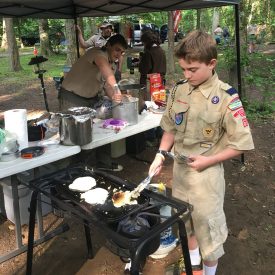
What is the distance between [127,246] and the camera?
4.49ft

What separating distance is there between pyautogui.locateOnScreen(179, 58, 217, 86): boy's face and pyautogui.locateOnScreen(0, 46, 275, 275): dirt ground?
163 cm

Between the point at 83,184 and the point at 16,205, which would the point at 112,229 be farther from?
the point at 16,205

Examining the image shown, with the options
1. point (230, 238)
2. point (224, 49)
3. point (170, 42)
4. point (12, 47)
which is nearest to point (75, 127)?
point (230, 238)

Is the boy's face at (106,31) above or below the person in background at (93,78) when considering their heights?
above

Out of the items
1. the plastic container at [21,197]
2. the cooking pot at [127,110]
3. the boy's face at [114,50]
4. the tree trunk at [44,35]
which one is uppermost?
the tree trunk at [44,35]

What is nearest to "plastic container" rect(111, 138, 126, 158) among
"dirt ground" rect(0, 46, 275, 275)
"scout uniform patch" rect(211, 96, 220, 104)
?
"dirt ground" rect(0, 46, 275, 275)

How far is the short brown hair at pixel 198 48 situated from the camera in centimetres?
165

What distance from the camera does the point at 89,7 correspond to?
5.35 m

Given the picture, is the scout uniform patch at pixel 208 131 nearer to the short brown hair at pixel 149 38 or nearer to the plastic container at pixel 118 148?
the plastic container at pixel 118 148

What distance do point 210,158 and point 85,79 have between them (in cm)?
225

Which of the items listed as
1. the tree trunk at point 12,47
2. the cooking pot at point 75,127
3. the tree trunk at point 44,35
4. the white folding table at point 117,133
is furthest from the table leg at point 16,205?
the tree trunk at point 44,35

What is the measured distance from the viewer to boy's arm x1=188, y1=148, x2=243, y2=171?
1768mm

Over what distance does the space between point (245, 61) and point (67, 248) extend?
537 centimetres

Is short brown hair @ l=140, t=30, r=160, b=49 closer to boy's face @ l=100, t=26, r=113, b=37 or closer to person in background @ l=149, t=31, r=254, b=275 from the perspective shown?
boy's face @ l=100, t=26, r=113, b=37
